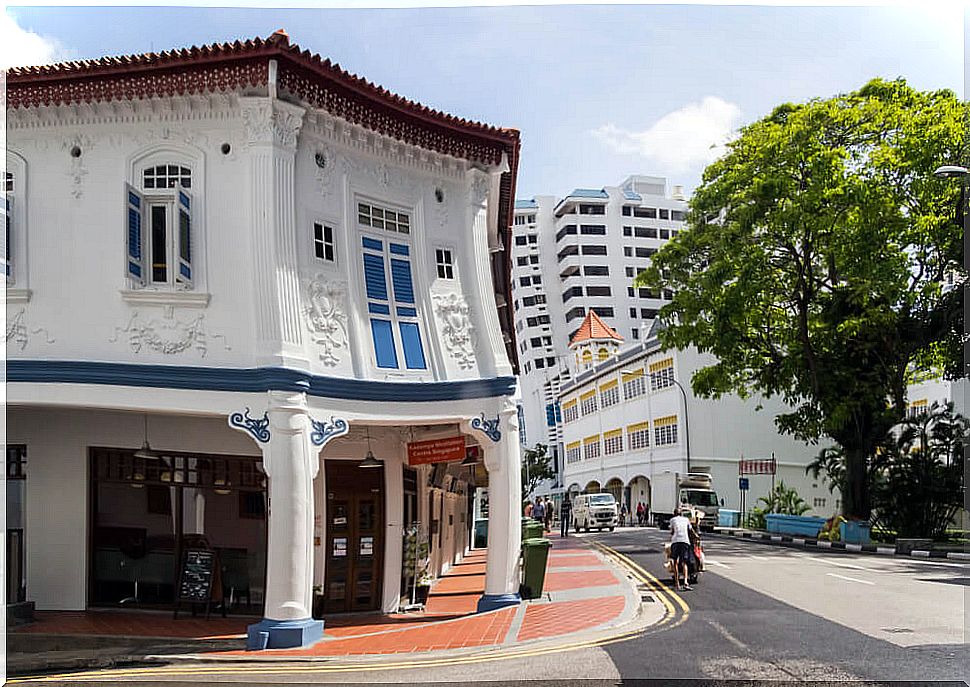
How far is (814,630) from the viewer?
13.2 metres

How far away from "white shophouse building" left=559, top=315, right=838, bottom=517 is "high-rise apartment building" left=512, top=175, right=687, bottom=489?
11.8m

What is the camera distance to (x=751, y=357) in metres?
35.8

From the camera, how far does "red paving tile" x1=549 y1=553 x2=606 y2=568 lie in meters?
25.4

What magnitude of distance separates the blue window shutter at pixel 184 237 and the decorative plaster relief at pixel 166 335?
628 mm

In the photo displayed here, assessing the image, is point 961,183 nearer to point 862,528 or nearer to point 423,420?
point 862,528

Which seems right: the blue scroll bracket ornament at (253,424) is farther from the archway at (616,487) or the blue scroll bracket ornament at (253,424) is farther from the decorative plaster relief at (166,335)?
the archway at (616,487)

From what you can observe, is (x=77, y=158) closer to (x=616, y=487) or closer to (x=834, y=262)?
(x=834, y=262)

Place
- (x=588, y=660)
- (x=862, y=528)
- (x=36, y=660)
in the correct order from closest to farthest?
1. (x=588, y=660)
2. (x=36, y=660)
3. (x=862, y=528)

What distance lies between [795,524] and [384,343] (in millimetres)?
27386

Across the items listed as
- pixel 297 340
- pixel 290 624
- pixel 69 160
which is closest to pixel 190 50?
pixel 69 160

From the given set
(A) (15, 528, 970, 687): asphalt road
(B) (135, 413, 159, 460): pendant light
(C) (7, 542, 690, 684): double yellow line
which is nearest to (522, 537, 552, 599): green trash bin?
(A) (15, 528, 970, 687): asphalt road

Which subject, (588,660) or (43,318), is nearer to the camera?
(588,660)

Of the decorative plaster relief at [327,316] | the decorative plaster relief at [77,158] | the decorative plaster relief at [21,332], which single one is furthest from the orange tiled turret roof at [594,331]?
the decorative plaster relief at [21,332]

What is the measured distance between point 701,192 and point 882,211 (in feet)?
22.9
